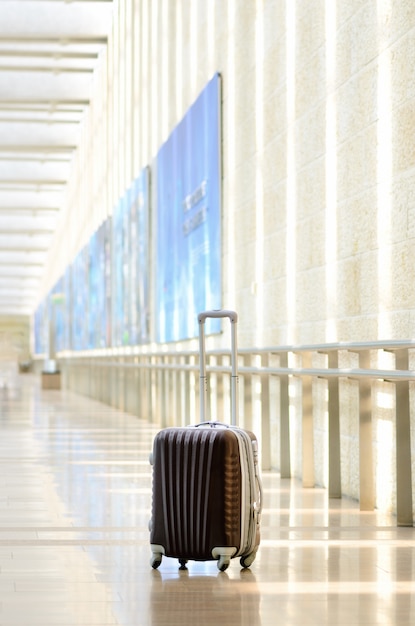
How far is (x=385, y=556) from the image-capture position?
6.17 m

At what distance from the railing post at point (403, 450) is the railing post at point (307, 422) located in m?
2.56

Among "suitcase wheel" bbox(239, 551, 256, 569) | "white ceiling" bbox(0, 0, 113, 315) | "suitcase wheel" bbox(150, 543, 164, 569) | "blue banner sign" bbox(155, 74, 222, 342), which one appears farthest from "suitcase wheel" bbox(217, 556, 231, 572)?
"white ceiling" bbox(0, 0, 113, 315)

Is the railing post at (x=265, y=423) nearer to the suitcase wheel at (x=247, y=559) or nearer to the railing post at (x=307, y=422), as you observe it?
the railing post at (x=307, y=422)

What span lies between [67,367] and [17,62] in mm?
15820

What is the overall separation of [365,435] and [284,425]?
8.18ft

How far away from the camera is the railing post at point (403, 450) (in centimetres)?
738

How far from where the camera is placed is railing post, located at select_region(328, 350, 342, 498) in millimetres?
9070

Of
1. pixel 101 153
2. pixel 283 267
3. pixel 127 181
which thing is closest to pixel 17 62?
pixel 101 153

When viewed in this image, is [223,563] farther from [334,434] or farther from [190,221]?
[190,221]

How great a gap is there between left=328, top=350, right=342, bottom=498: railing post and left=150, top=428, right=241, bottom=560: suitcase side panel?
3.46 m

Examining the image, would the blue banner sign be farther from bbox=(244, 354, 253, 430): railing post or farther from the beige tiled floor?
the beige tiled floor

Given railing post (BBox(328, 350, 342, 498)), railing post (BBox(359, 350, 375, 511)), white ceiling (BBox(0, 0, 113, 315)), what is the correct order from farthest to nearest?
white ceiling (BBox(0, 0, 113, 315)) → railing post (BBox(328, 350, 342, 498)) → railing post (BBox(359, 350, 375, 511))

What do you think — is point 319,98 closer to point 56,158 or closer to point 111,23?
point 111,23

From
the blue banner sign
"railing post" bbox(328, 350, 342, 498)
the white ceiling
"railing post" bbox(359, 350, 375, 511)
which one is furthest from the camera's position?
the white ceiling
